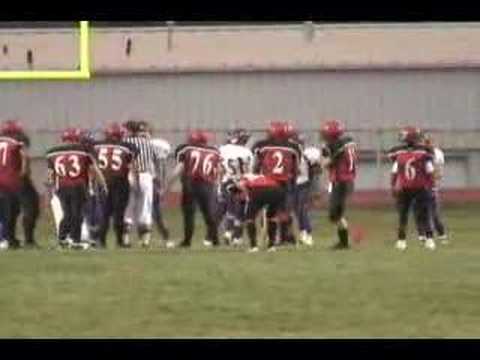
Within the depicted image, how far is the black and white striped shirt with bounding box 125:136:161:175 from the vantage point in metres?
22.6

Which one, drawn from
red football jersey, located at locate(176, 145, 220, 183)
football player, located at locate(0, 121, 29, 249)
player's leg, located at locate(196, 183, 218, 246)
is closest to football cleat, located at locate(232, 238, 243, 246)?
player's leg, located at locate(196, 183, 218, 246)

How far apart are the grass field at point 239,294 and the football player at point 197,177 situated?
7.06 ft

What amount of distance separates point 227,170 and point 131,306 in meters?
8.38

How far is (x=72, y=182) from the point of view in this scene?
21.0 m

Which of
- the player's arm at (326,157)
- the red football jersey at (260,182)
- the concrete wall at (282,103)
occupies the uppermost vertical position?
the concrete wall at (282,103)

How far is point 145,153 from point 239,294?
7619 millimetres

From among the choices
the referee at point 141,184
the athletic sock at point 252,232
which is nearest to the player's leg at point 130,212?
the referee at point 141,184

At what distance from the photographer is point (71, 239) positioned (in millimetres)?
21156

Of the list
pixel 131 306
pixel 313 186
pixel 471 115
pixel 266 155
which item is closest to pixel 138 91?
pixel 471 115

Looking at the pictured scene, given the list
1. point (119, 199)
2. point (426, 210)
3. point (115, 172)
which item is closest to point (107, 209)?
point (119, 199)

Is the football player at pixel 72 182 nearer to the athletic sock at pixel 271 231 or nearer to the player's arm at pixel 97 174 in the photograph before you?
the player's arm at pixel 97 174

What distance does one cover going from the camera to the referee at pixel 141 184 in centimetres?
2273

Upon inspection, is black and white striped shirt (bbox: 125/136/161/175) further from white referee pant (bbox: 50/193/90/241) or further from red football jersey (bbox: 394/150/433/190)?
red football jersey (bbox: 394/150/433/190)

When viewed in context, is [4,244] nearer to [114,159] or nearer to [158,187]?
[114,159]
